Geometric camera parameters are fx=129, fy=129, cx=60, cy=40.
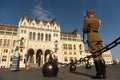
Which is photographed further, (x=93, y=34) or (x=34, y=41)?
(x=34, y=41)

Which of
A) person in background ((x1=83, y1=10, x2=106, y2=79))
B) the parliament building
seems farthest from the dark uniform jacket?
the parliament building

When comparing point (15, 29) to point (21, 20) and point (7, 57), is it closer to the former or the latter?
point (21, 20)

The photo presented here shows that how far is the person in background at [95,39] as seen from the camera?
465 centimetres

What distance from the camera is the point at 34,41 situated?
5050 centimetres

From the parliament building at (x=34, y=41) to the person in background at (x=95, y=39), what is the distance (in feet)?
141

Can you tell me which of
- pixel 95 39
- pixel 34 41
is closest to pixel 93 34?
pixel 95 39

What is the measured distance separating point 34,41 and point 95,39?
47000 millimetres

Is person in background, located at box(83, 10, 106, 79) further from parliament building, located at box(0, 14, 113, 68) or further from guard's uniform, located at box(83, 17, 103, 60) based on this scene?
parliament building, located at box(0, 14, 113, 68)

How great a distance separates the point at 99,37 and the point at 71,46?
56.0m

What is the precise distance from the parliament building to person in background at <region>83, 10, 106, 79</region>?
43045 mm

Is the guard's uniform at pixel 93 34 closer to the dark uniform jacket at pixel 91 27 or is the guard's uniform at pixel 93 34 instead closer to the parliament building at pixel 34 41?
the dark uniform jacket at pixel 91 27

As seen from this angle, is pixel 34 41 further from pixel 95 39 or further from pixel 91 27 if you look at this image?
pixel 95 39

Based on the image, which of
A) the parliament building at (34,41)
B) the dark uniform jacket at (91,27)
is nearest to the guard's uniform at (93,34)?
the dark uniform jacket at (91,27)

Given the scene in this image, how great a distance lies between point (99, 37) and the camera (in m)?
4.98
